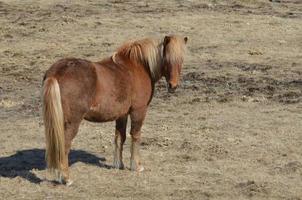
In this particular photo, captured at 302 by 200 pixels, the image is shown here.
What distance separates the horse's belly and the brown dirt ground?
665 millimetres

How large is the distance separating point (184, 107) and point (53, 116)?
409 centimetres

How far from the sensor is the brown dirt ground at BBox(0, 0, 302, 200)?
7.11 metres

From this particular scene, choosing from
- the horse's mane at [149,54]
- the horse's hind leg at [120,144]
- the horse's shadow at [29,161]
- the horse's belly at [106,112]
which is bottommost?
the horse's shadow at [29,161]

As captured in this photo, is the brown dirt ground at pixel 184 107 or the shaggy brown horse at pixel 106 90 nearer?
the shaggy brown horse at pixel 106 90

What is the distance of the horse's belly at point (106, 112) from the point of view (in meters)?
6.84

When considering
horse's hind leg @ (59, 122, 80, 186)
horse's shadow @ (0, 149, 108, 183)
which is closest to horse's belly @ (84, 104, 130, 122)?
horse's hind leg @ (59, 122, 80, 186)

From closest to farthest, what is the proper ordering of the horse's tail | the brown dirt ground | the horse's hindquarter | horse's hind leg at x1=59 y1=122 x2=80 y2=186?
the horse's tail < horse's hind leg at x1=59 y1=122 x2=80 y2=186 < the horse's hindquarter < the brown dirt ground

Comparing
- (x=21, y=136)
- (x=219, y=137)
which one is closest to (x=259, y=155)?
(x=219, y=137)

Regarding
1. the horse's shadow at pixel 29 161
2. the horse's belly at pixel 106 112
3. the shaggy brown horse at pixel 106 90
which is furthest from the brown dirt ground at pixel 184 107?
the horse's belly at pixel 106 112

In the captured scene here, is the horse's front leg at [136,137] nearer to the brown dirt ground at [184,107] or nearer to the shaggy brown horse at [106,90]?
the shaggy brown horse at [106,90]

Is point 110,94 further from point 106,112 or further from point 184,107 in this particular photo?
point 184,107

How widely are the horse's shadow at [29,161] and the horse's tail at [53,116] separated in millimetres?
734

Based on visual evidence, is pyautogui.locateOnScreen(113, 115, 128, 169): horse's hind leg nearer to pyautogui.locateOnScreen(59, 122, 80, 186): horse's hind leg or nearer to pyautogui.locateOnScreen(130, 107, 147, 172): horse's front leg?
pyautogui.locateOnScreen(130, 107, 147, 172): horse's front leg

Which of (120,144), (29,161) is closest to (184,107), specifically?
(120,144)
